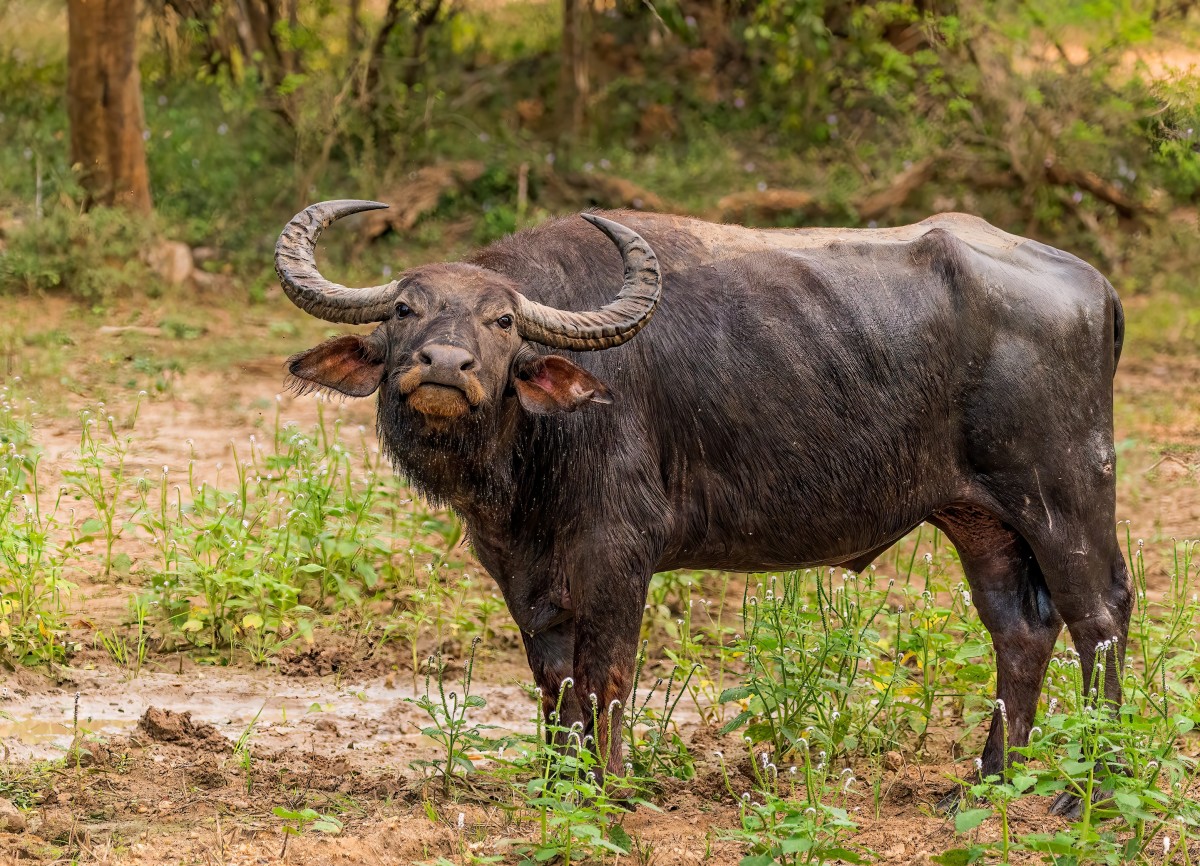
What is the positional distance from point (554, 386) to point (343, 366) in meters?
0.77

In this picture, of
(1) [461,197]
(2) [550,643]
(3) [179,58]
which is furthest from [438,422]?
(3) [179,58]

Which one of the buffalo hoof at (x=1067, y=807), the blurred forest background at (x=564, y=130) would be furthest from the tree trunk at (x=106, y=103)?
the buffalo hoof at (x=1067, y=807)

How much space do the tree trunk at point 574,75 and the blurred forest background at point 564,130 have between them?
0.11ft

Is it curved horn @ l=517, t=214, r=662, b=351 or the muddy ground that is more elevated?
curved horn @ l=517, t=214, r=662, b=351

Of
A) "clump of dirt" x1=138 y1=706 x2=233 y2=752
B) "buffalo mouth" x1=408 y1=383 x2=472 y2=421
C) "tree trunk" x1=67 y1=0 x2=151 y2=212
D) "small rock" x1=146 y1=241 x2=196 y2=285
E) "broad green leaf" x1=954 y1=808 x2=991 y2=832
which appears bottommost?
"clump of dirt" x1=138 y1=706 x2=233 y2=752

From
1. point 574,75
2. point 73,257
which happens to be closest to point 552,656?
point 73,257

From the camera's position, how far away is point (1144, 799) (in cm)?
411

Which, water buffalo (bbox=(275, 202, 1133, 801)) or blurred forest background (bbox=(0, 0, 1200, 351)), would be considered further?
blurred forest background (bbox=(0, 0, 1200, 351))

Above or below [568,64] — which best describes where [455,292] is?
below

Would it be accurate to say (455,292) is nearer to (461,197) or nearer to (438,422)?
(438,422)

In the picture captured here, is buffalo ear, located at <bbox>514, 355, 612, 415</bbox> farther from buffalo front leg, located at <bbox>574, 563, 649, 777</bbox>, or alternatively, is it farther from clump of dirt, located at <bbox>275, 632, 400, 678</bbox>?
clump of dirt, located at <bbox>275, 632, 400, 678</bbox>

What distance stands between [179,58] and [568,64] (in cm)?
408

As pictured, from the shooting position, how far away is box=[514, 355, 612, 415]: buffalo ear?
4715 millimetres

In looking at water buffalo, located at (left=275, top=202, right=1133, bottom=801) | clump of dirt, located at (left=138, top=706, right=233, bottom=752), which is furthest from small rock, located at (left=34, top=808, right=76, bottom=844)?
water buffalo, located at (left=275, top=202, right=1133, bottom=801)
